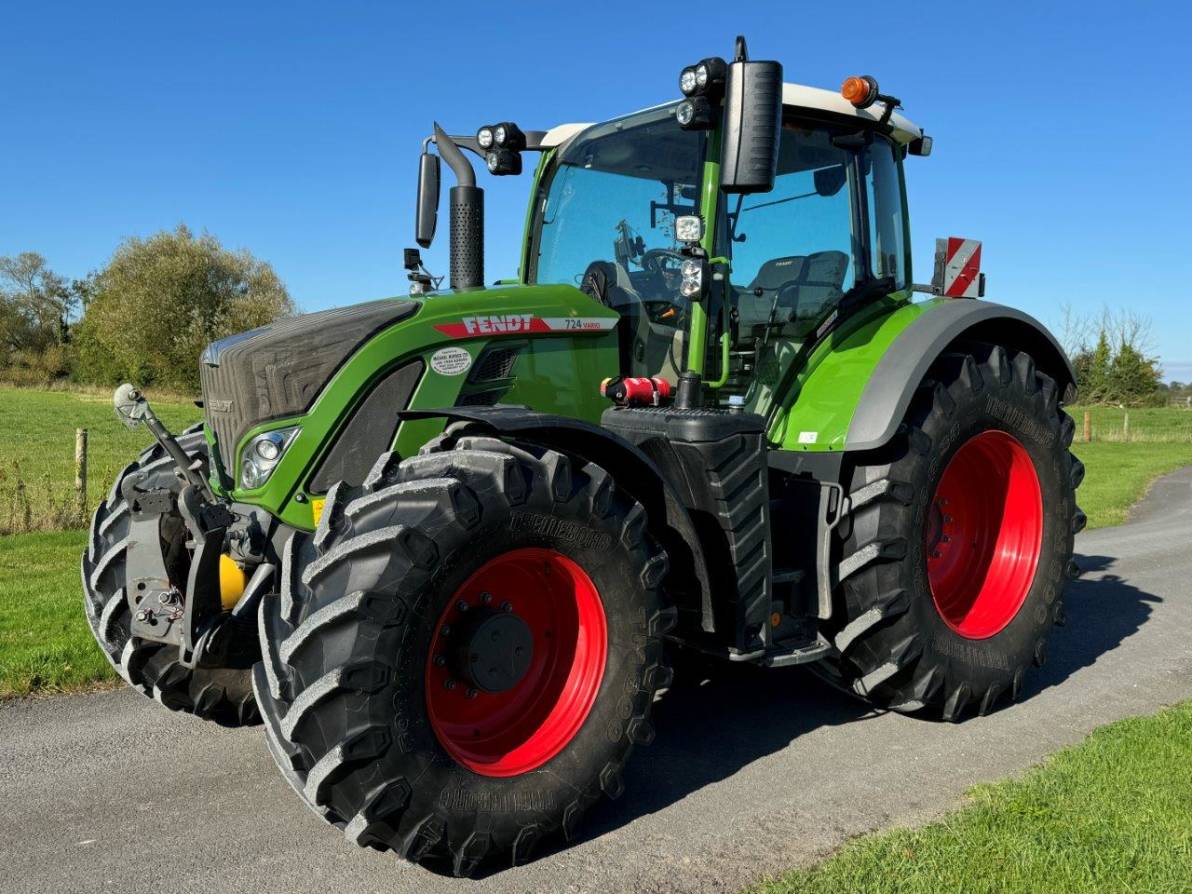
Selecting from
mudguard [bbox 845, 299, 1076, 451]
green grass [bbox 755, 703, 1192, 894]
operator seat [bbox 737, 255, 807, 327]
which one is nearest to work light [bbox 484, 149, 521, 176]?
operator seat [bbox 737, 255, 807, 327]

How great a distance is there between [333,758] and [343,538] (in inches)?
23.9

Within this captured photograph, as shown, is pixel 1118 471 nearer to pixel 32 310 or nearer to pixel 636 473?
pixel 636 473

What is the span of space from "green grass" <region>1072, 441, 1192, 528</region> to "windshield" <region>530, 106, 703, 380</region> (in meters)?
9.43

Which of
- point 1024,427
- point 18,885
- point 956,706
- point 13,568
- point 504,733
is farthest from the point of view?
point 13,568

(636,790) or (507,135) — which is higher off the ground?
(507,135)

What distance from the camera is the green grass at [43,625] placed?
16.2 feet

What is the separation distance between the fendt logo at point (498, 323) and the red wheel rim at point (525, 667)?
3.25ft

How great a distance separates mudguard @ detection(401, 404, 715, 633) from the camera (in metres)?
3.31

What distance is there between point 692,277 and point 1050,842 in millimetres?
2271

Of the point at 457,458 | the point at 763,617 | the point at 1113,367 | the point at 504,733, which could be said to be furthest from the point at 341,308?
the point at 1113,367

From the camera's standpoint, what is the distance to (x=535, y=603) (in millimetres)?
3471

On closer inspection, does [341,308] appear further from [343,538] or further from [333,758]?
[333,758]

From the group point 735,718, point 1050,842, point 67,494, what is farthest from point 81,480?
point 1050,842

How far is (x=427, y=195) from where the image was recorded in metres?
4.48
